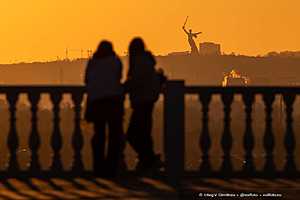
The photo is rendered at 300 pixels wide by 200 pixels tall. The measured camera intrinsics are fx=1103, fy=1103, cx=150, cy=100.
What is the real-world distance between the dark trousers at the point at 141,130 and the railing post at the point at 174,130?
35 centimetres

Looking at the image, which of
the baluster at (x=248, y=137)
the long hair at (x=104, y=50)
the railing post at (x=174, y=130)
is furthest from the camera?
the baluster at (x=248, y=137)

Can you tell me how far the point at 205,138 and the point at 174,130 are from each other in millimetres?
539

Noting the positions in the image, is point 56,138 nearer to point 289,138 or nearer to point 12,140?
point 12,140

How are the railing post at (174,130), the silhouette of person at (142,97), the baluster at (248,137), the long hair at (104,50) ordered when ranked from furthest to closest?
1. the baluster at (248,137)
2. the silhouette of person at (142,97)
3. the long hair at (104,50)
4. the railing post at (174,130)

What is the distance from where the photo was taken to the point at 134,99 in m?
13.7

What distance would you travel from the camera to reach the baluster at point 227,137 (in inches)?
540

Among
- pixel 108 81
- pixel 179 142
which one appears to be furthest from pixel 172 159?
pixel 108 81

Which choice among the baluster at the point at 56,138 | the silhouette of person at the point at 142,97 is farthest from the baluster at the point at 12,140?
the silhouette of person at the point at 142,97

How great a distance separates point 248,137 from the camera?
45.2ft

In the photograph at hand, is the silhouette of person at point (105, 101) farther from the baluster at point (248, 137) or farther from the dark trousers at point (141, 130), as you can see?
the baluster at point (248, 137)

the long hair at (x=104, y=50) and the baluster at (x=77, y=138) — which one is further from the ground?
the long hair at (x=104, y=50)

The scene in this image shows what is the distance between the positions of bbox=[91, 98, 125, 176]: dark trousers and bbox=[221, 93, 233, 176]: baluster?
1.29m

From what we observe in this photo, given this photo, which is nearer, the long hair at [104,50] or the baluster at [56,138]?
the long hair at [104,50]

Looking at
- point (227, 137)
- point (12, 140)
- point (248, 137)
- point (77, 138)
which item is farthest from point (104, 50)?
point (248, 137)
